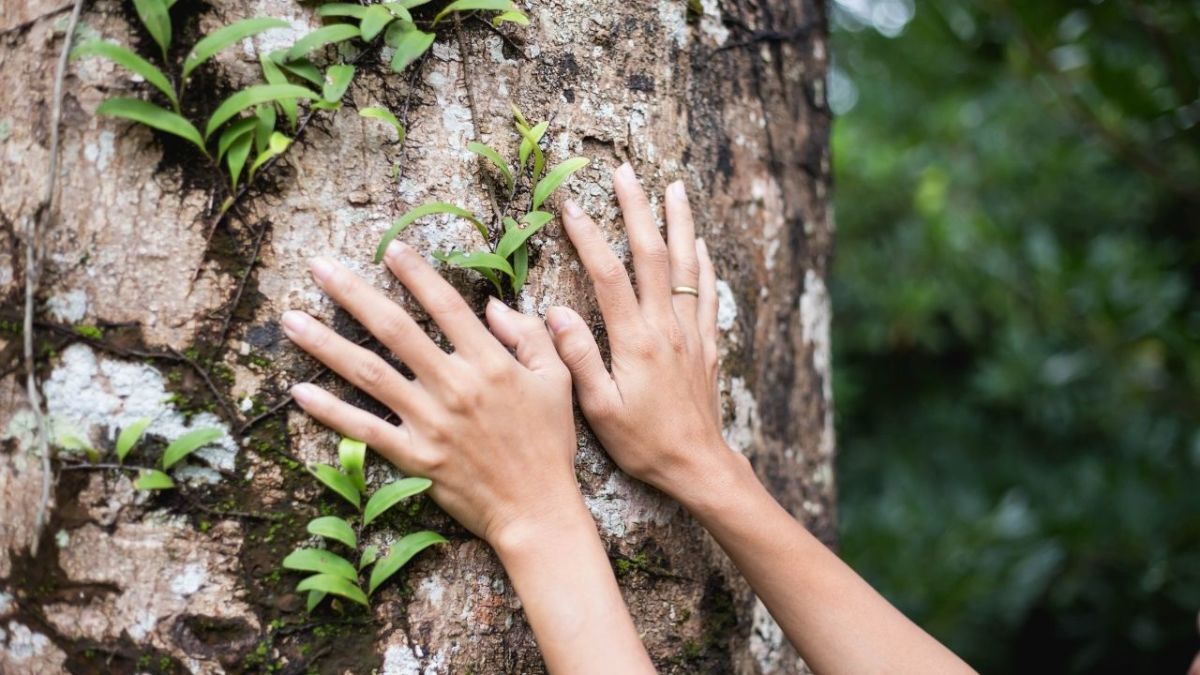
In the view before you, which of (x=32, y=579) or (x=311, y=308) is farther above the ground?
(x=311, y=308)

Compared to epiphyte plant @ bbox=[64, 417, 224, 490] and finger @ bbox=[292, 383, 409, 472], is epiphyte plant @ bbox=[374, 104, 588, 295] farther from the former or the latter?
epiphyte plant @ bbox=[64, 417, 224, 490]

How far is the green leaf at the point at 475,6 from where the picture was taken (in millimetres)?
1263

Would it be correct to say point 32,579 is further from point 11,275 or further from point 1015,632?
Result: point 1015,632

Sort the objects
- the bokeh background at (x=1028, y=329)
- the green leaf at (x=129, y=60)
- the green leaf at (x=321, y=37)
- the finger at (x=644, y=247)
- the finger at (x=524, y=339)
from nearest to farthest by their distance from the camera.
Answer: the green leaf at (x=129, y=60)
the green leaf at (x=321, y=37)
the finger at (x=524, y=339)
the finger at (x=644, y=247)
the bokeh background at (x=1028, y=329)

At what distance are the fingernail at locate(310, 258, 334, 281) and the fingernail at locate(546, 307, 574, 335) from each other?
1.08ft

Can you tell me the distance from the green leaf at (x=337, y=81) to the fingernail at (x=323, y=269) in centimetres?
22

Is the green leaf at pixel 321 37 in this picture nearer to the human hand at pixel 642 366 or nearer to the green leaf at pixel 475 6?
the green leaf at pixel 475 6

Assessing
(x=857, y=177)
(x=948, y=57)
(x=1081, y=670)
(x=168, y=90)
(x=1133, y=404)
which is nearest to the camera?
(x=168, y=90)

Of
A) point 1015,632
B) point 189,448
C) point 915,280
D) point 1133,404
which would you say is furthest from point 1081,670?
point 189,448

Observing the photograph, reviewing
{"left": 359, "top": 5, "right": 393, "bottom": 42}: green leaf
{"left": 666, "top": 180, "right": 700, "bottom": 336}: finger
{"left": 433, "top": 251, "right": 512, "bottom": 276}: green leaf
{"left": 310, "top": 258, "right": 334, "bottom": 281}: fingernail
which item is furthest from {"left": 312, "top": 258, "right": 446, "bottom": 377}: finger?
{"left": 666, "top": 180, "right": 700, "bottom": 336}: finger

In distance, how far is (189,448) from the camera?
115cm

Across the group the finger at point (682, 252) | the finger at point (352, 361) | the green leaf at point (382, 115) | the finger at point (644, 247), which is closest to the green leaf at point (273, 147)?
the green leaf at point (382, 115)

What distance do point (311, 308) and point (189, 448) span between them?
0.25 meters

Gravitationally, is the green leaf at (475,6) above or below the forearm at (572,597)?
above
